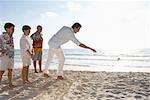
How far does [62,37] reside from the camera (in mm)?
7410

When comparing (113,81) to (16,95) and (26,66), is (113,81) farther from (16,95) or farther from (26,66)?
(16,95)

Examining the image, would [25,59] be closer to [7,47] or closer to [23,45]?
[23,45]

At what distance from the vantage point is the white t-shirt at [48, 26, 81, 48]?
7.24 meters

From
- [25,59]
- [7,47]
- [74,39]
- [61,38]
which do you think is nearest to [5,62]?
[7,47]

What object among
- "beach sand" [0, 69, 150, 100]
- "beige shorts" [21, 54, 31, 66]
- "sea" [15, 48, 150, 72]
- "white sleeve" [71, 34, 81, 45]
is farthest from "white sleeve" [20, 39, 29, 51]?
"sea" [15, 48, 150, 72]

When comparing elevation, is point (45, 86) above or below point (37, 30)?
below

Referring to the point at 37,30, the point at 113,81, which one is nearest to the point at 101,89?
the point at 113,81

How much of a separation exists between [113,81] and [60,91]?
2.07m

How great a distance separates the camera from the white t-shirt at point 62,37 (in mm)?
7245

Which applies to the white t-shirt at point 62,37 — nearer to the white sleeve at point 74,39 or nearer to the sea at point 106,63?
the white sleeve at point 74,39

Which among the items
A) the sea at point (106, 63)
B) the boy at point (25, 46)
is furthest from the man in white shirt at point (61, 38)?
the sea at point (106, 63)

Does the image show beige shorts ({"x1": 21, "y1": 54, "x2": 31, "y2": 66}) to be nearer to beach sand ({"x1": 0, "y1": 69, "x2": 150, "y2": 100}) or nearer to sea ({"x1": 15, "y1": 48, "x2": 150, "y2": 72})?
beach sand ({"x1": 0, "y1": 69, "x2": 150, "y2": 100})

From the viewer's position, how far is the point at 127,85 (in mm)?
7336

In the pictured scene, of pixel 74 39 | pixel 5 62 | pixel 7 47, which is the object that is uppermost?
pixel 74 39
